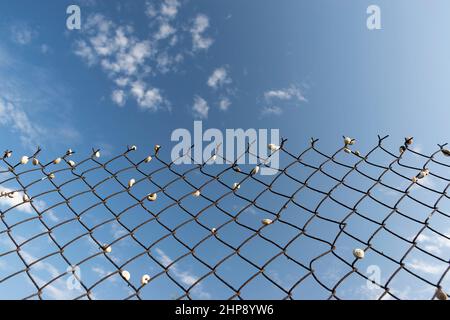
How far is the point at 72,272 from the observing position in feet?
6.24

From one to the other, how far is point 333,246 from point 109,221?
1290mm
